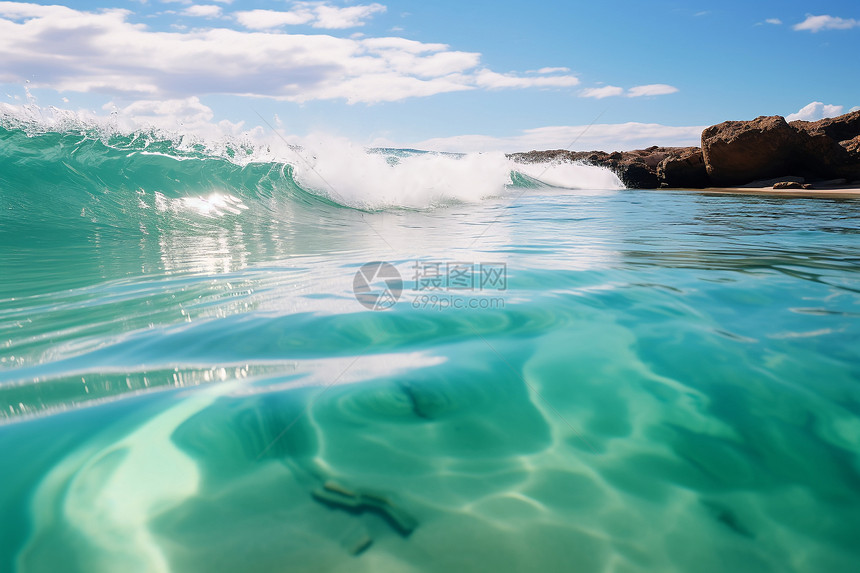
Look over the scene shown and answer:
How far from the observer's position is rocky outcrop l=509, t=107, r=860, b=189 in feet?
52.0

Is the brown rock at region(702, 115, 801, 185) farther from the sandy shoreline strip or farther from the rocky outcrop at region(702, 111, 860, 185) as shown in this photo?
the sandy shoreline strip

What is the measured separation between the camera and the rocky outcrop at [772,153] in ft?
52.0

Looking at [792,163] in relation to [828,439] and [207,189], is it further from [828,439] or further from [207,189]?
[828,439]

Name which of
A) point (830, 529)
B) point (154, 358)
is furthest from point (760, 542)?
point (154, 358)

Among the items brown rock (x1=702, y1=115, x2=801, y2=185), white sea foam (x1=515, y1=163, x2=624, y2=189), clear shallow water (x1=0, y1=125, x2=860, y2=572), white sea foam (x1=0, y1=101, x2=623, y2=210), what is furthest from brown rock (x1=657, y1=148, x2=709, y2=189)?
clear shallow water (x1=0, y1=125, x2=860, y2=572)

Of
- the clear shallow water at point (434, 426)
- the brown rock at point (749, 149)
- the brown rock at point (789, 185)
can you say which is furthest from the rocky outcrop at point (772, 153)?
the clear shallow water at point (434, 426)

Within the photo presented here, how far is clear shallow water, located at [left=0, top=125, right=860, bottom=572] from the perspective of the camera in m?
0.99

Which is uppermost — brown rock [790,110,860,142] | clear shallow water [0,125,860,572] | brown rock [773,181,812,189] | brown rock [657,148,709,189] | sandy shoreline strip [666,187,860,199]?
brown rock [790,110,860,142]

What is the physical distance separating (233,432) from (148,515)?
0.31 m

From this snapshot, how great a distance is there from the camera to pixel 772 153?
16.9 m

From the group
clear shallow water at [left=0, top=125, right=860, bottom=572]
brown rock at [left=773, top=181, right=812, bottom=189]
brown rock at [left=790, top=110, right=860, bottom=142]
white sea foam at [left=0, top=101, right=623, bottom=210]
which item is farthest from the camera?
brown rock at [left=790, top=110, right=860, bottom=142]

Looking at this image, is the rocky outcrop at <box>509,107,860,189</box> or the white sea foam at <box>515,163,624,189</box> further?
the white sea foam at <box>515,163,624,189</box>

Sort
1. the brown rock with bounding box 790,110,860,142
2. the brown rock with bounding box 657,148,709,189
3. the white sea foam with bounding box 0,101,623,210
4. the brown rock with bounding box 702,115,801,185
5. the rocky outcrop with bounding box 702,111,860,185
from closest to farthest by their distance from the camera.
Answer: the white sea foam with bounding box 0,101,623,210, the rocky outcrop with bounding box 702,111,860,185, the brown rock with bounding box 702,115,801,185, the brown rock with bounding box 790,110,860,142, the brown rock with bounding box 657,148,709,189

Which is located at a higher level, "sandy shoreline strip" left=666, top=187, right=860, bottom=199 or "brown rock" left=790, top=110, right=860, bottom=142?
"brown rock" left=790, top=110, right=860, bottom=142
